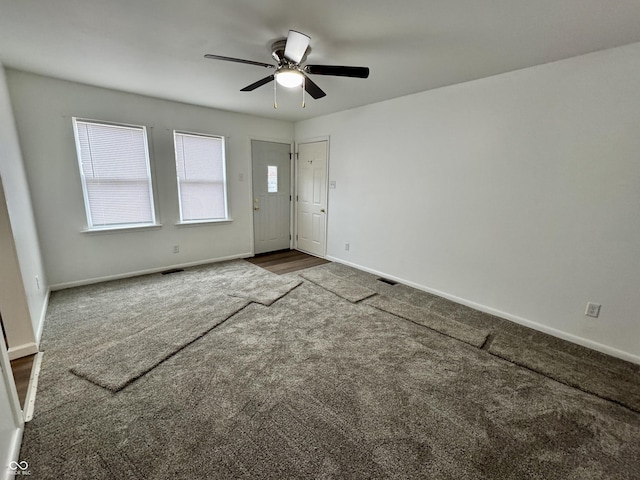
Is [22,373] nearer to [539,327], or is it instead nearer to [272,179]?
[272,179]

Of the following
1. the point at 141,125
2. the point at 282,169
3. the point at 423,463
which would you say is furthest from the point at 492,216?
the point at 141,125

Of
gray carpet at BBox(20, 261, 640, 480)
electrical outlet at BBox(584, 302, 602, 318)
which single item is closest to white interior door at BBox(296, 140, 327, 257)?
gray carpet at BBox(20, 261, 640, 480)

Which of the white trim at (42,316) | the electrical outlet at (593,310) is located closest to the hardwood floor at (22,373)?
the white trim at (42,316)

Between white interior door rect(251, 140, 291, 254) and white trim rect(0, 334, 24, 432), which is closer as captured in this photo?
white trim rect(0, 334, 24, 432)

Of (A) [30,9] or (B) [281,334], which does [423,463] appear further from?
(A) [30,9]

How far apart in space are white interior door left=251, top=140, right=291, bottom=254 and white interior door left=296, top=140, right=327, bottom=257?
26 cm

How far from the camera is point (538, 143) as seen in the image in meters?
2.52

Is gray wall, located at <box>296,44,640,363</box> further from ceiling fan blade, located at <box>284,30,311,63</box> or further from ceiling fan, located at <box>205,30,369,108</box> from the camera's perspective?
ceiling fan blade, located at <box>284,30,311,63</box>

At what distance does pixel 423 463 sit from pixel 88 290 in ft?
12.9

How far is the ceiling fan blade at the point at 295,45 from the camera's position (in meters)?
1.81

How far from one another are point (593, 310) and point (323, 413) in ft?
8.24

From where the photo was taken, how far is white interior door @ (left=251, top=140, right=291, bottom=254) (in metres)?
4.90

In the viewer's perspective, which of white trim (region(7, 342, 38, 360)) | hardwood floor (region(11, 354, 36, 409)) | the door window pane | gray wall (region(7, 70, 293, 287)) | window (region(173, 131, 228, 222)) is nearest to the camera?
hardwood floor (region(11, 354, 36, 409))

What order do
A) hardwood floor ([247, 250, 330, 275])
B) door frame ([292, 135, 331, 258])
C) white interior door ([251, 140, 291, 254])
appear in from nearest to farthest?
hardwood floor ([247, 250, 330, 275])
door frame ([292, 135, 331, 258])
white interior door ([251, 140, 291, 254])
